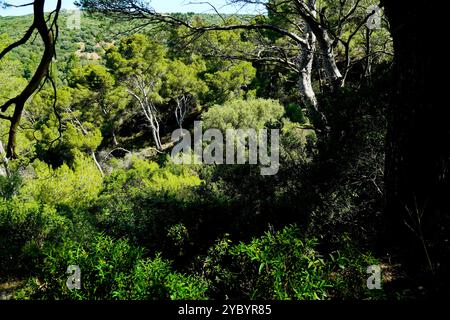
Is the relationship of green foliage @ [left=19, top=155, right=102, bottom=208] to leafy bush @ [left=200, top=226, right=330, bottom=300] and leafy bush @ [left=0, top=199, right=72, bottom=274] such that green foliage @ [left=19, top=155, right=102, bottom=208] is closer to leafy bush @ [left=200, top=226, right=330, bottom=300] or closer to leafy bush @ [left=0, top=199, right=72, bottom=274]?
leafy bush @ [left=0, top=199, right=72, bottom=274]

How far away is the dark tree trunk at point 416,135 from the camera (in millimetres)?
2537

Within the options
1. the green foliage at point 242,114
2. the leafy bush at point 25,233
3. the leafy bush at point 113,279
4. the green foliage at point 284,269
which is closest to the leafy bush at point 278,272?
the green foliage at point 284,269

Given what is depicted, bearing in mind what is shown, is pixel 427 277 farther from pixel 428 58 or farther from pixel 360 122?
pixel 360 122

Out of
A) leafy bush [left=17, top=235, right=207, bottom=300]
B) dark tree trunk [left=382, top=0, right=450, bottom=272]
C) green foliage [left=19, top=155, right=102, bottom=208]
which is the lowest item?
Answer: green foliage [left=19, top=155, right=102, bottom=208]

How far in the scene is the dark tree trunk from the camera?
99.9 inches

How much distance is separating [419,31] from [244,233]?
279 centimetres

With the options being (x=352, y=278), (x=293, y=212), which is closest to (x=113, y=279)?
(x=352, y=278)

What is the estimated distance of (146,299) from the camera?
2.00m

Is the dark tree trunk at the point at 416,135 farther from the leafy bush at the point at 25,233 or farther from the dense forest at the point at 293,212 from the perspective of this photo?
the leafy bush at the point at 25,233

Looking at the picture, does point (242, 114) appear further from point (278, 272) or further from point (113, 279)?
point (278, 272)

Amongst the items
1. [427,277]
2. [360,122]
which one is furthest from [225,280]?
[360,122]

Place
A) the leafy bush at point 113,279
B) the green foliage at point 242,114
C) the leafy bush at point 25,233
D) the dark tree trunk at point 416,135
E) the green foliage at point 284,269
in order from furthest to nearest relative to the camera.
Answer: the green foliage at point 242,114, the leafy bush at point 25,233, the dark tree trunk at point 416,135, the leafy bush at point 113,279, the green foliage at point 284,269

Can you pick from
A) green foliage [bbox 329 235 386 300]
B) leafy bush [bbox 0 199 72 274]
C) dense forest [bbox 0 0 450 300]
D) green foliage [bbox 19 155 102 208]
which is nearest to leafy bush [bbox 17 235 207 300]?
dense forest [bbox 0 0 450 300]

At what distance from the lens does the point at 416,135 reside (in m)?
2.77
